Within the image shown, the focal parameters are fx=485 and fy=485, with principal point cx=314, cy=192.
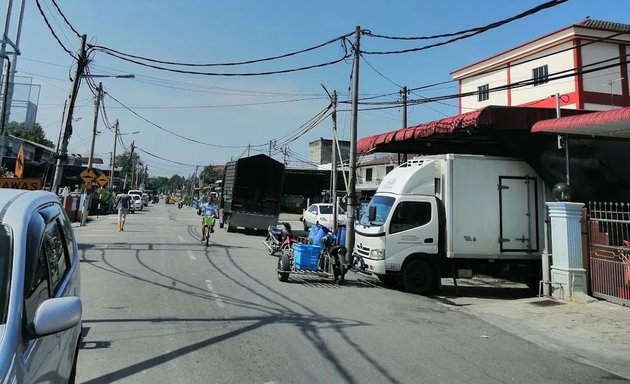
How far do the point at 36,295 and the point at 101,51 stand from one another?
1702 cm

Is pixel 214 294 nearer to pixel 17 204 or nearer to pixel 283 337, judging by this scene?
pixel 283 337

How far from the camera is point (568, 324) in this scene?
8.73m

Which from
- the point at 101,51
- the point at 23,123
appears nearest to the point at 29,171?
the point at 23,123

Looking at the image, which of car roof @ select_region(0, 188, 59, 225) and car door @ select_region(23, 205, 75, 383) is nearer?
car door @ select_region(23, 205, 75, 383)

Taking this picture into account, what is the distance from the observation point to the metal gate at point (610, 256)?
9.79 meters

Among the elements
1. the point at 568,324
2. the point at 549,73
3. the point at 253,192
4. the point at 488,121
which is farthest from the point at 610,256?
the point at 549,73

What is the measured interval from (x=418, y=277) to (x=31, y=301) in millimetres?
10194

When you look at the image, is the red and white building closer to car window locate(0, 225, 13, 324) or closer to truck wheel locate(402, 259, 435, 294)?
truck wheel locate(402, 259, 435, 294)

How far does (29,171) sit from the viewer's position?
145 feet

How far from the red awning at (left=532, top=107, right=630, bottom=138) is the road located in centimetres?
479

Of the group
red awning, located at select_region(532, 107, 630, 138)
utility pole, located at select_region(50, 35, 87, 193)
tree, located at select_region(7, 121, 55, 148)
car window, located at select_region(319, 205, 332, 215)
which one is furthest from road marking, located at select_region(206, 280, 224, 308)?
tree, located at select_region(7, 121, 55, 148)

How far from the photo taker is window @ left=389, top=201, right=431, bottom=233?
1201cm

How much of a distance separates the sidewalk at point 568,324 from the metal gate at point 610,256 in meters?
0.35

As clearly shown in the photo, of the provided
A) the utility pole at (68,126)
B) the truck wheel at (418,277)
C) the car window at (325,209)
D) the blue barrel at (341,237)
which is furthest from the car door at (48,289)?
the car window at (325,209)
